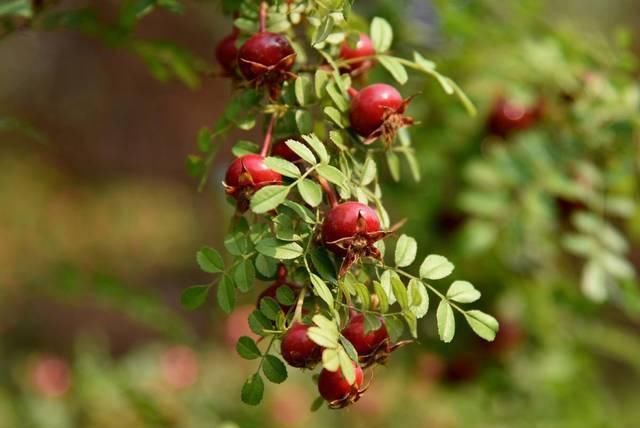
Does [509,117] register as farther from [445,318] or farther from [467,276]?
[445,318]

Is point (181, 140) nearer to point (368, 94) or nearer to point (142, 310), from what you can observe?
point (142, 310)

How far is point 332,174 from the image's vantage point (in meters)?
0.60

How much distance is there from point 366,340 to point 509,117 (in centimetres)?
84

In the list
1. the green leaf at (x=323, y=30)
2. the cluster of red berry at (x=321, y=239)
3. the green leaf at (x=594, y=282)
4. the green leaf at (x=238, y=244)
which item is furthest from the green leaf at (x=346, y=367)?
the green leaf at (x=594, y=282)

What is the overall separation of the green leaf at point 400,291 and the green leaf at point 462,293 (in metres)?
0.05

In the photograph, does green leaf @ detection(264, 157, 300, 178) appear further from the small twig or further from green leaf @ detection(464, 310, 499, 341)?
green leaf @ detection(464, 310, 499, 341)

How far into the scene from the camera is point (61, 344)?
358 centimetres

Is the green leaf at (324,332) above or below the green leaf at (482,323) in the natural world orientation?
above

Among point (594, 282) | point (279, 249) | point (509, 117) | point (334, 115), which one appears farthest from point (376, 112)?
point (509, 117)

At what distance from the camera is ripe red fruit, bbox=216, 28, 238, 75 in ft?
2.39

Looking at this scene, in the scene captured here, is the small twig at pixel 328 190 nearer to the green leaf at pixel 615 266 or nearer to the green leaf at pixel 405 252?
Result: the green leaf at pixel 405 252

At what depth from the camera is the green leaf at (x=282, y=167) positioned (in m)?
0.60

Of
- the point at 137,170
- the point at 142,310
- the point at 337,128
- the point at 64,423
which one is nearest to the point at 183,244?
the point at 137,170

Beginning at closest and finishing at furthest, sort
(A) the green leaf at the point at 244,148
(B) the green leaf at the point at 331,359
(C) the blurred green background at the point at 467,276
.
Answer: (B) the green leaf at the point at 331,359 < (A) the green leaf at the point at 244,148 < (C) the blurred green background at the point at 467,276
